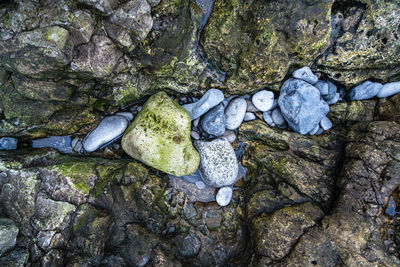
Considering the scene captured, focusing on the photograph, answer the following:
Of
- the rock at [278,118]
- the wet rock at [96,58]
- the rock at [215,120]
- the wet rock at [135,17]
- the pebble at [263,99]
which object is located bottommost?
the rock at [215,120]

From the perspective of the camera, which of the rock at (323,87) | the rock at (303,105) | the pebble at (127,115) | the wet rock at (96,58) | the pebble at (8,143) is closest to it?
the wet rock at (96,58)

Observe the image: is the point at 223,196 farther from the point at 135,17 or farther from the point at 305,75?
the point at 135,17

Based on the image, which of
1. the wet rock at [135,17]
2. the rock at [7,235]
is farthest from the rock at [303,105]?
the rock at [7,235]

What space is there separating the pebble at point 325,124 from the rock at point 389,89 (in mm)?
819

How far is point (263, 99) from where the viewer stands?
12.7 ft

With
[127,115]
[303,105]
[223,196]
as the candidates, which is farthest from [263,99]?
[127,115]

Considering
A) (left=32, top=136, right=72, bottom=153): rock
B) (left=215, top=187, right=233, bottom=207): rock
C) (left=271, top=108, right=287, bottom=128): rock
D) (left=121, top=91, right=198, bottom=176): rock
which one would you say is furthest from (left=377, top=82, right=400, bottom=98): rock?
(left=32, top=136, right=72, bottom=153): rock

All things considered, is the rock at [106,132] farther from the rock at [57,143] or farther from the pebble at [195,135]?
the pebble at [195,135]

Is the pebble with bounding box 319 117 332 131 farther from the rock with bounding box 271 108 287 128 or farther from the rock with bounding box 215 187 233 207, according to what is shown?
the rock with bounding box 215 187 233 207

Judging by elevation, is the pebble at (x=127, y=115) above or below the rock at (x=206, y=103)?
below

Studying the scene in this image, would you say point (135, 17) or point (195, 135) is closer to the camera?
point (135, 17)

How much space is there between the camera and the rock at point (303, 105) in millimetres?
3592

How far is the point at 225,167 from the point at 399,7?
10.2 feet

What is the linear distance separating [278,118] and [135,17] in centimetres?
261
